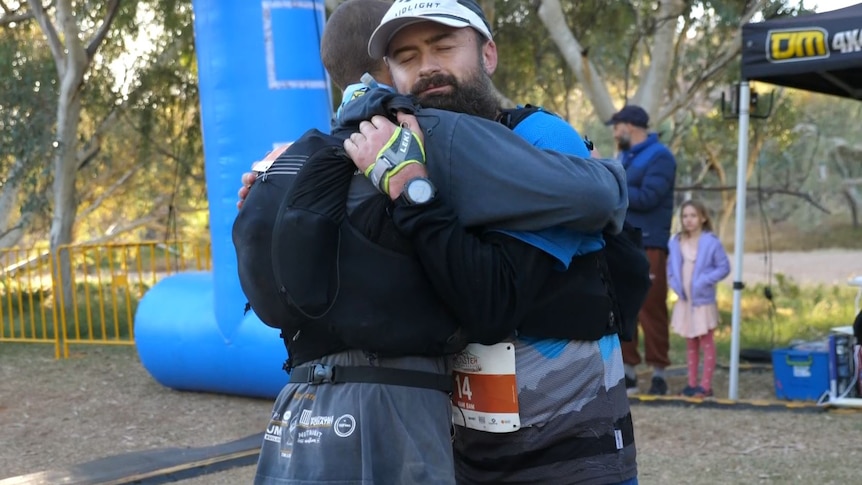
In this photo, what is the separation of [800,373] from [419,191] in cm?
605

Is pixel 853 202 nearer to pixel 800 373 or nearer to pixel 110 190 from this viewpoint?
pixel 110 190

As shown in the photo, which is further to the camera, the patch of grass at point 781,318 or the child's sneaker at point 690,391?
the patch of grass at point 781,318

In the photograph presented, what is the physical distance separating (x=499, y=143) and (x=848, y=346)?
588 centimetres

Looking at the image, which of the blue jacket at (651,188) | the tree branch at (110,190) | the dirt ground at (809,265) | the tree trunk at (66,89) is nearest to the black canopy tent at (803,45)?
the blue jacket at (651,188)

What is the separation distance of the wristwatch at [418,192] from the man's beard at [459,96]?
10.7 inches

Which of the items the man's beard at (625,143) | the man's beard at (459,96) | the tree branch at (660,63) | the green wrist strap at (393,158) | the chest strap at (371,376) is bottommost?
the chest strap at (371,376)

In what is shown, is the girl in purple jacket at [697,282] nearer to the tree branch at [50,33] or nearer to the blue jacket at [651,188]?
the blue jacket at [651,188]

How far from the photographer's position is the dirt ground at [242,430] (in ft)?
18.0

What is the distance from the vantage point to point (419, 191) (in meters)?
1.79

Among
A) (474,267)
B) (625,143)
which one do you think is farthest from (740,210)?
(474,267)

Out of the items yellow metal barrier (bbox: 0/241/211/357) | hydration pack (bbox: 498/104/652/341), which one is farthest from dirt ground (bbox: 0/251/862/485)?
hydration pack (bbox: 498/104/652/341)

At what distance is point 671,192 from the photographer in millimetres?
7250

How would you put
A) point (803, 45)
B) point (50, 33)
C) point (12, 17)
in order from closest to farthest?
1. point (803, 45)
2. point (50, 33)
3. point (12, 17)

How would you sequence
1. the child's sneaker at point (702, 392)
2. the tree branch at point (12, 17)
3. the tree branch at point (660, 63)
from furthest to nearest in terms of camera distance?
the tree branch at point (12, 17) → the tree branch at point (660, 63) → the child's sneaker at point (702, 392)
